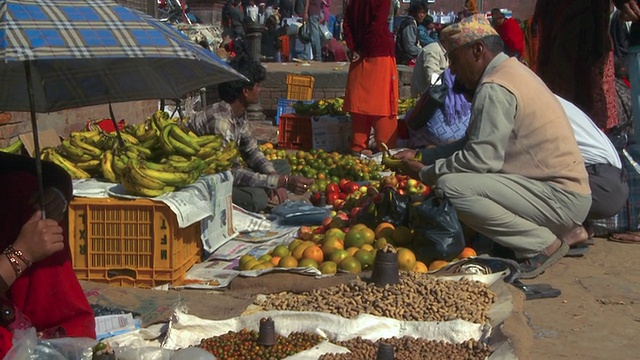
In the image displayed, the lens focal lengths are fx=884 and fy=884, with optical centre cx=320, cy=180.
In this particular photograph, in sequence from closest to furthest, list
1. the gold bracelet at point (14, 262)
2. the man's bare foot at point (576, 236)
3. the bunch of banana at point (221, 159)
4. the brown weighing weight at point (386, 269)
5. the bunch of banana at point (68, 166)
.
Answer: the gold bracelet at point (14, 262), the brown weighing weight at point (386, 269), the bunch of banana at point (68, 166), the bunch of banana at point (221, 159), the man's bare foot at point (576, 236)

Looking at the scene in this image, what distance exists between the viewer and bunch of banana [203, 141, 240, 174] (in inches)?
233

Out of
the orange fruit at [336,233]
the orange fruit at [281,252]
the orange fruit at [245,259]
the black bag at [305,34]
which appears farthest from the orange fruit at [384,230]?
the black bag at [305,34]

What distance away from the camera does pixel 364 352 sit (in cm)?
388

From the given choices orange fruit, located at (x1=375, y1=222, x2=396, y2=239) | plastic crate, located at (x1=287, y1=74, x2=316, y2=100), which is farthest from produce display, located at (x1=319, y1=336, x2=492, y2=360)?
plastic crate, located at (x1=287, y1=74, x2=316, y2=100)

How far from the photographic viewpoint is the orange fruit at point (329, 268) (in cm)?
518

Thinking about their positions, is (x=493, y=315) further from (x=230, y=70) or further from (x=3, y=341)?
(x=3, y=341)

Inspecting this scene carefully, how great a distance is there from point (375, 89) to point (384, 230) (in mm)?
4591

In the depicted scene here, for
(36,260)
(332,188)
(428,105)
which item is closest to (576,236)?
(332,188)

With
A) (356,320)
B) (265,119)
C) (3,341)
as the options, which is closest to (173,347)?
(356,320)

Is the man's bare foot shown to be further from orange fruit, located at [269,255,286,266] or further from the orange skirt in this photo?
the orange skirt

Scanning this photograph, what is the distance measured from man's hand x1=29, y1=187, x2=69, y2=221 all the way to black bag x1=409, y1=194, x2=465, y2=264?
2565 millimetres

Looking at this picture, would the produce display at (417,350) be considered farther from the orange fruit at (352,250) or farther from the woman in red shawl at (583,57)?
the woman in red shawl at (583,57)

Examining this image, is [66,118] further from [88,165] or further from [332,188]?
[88,165]

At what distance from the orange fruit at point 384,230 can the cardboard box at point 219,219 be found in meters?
1.09
